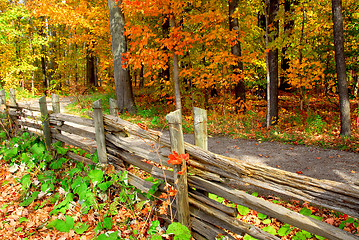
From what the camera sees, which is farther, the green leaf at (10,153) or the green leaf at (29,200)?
the green leaf at (10,153)

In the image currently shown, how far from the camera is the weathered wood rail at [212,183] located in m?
2.12

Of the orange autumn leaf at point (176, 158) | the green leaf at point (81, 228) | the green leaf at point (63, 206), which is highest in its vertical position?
the orange autumn leaf at point (176, 158)

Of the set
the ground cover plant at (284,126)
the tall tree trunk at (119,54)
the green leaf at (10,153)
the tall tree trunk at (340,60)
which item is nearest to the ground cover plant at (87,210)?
the green leaf at (10,153)

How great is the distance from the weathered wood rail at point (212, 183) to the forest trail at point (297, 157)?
163cm

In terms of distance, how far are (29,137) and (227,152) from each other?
18.2 ft

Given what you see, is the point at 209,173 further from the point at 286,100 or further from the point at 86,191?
the point at 286,100

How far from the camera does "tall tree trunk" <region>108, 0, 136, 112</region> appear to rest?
34.4 ft

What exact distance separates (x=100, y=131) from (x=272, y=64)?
22.3ft

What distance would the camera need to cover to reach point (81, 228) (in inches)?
144

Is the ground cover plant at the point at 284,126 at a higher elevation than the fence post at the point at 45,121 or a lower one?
lower

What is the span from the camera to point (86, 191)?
13.3 ft

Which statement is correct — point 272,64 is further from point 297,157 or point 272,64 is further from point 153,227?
point 153,227

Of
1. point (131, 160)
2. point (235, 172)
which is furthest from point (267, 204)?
point (131, 160)

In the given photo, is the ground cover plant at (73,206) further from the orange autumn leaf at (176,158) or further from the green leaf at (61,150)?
the orange autumn leaf at (176,158)
